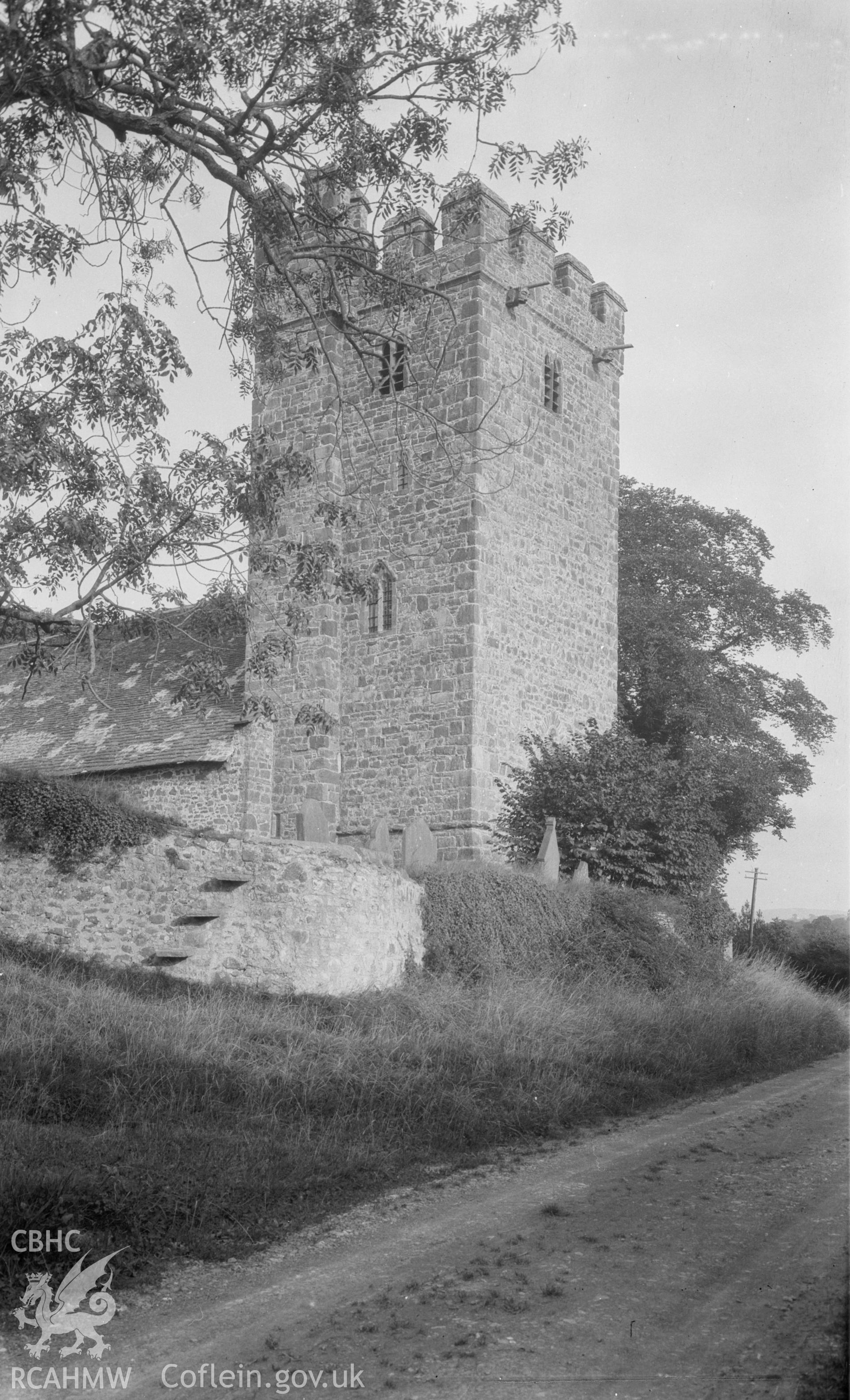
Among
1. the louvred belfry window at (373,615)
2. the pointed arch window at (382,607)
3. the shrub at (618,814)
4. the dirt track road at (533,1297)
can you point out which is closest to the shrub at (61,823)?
the dirt track road at (533,1297)

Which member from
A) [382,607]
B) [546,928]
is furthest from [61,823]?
[382,607]

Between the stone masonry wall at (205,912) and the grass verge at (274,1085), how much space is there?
435mm

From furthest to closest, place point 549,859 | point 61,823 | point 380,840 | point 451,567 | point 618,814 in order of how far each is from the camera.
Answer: point 451,567, point 618,814, point 549,859, point 380,840, point 61,823

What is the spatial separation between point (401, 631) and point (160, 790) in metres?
5.19

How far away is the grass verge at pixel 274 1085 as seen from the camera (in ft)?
21.7

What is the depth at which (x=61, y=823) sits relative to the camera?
1377 cm

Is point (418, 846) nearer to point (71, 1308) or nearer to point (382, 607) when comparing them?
point (382, 607)

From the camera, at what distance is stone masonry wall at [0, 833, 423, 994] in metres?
13.7

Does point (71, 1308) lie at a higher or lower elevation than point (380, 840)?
lower

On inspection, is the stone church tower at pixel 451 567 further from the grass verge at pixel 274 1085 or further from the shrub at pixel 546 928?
the grass verge at pixel 274 1085

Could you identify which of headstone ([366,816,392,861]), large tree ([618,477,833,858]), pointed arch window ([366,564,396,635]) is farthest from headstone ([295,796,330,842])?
large tree ([618,477,833,858])

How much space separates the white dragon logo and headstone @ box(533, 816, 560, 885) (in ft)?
40.1

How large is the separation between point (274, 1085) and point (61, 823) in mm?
5549

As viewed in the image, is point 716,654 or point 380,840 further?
point 716,654
